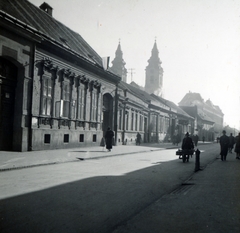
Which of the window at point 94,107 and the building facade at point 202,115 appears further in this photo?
the building facade at point 202,115

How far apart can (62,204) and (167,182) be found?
13.4 feet

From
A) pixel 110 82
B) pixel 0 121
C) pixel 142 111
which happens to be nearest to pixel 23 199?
pixel 0 121

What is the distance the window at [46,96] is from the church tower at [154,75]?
73.6 metres

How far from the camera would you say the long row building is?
16.3 metres

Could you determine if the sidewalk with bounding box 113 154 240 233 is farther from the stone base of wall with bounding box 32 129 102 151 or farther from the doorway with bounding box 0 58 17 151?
the stone base of wall with bounding box 32 129 102 151

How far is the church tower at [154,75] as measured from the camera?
90.9 meters

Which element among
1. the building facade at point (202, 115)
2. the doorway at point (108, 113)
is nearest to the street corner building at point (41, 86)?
the doorway at point (108, 113)

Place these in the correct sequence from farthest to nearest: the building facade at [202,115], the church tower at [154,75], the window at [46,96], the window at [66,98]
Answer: the church tower at [154,75] < the building facade at [202,115] < the window at [66,98] < the window at [46,96]

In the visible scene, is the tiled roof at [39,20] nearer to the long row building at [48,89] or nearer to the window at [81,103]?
the long row building at [48,89]

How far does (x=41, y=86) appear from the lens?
18.3m

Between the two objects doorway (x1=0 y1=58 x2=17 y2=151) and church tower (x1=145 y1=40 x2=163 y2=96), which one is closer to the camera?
doorway (x1=0 y1=58 x2=17 y2=151)

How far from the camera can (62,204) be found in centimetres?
538

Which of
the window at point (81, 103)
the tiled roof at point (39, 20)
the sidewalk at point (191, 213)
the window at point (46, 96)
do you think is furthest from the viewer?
the window at point (81, 103)

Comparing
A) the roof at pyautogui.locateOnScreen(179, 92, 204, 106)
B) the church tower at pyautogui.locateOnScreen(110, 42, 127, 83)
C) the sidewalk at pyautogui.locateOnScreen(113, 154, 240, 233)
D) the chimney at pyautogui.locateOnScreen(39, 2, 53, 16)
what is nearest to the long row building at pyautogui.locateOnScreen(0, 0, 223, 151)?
the chimney at pyautogui.locateOnScreen(39, 2, 53, 16)
